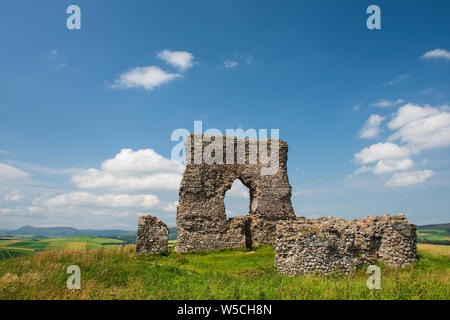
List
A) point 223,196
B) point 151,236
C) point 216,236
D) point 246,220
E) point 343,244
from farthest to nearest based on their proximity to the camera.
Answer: point 246,220 < point 223,196 < point 216,236 < point 151,236 < point 343,244

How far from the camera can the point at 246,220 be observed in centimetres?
2138

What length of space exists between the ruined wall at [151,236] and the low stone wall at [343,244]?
28.4 feet

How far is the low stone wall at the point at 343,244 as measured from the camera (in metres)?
11.4

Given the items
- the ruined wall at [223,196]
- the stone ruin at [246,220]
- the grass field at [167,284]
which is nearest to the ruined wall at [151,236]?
the stone ruin at [246,220]

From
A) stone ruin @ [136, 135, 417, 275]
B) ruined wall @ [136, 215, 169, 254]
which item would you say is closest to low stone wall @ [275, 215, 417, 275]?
stone ruin @ [136, 135, 417, 275]

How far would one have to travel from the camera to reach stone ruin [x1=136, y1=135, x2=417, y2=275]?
13273mm

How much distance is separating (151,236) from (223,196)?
5.70 metres

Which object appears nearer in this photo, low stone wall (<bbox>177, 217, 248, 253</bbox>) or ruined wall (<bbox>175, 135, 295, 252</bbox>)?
low stone wall (<bbox>177, 217, 248, 253</bbox>)

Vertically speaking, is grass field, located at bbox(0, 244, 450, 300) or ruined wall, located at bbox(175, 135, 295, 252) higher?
ruined wall, located at bbox(175, 135, 295, 252)

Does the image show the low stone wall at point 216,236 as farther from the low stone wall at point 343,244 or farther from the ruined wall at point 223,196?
the low stone wall at point 343,244

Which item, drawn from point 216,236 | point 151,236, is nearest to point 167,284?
point 151,236

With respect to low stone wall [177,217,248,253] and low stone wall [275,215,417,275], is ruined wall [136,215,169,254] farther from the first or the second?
low stone wall [275,215,417,275]

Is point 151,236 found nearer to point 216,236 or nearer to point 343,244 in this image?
point 216,236
